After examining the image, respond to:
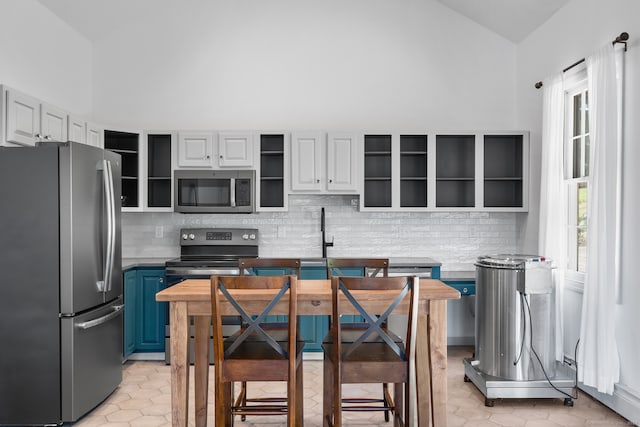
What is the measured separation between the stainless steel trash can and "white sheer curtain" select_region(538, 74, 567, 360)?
1.34ft

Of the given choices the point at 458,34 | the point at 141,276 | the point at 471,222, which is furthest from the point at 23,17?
the point at 471,222

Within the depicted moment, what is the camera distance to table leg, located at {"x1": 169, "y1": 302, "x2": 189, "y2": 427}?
276 cm

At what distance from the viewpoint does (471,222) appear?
532cm

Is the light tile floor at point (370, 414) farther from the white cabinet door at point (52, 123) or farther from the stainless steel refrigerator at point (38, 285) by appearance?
the white cabinet door at point (52, 123)

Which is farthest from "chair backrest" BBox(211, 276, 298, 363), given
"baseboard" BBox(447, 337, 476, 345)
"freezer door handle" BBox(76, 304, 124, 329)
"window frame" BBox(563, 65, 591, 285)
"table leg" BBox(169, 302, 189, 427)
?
"baseboard" BBox(447, 337, 476, 345)

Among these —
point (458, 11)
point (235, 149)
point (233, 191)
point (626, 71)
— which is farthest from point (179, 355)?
point (458, 11)

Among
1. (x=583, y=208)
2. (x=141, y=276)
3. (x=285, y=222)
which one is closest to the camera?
(x=583, y=208)

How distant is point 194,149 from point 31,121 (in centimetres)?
155

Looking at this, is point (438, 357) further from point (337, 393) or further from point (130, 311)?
point (130, 311)

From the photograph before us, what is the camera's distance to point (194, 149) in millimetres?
4926

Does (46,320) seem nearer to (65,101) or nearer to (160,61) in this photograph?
(65,101)

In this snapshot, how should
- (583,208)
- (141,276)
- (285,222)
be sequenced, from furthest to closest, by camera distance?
(285,222), (141,276), (583,208)

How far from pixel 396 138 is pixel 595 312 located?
246 centimetres

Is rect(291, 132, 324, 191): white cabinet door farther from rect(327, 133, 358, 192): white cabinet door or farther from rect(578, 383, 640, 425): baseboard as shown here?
rect(578, 383, 640, 425): baseboard
